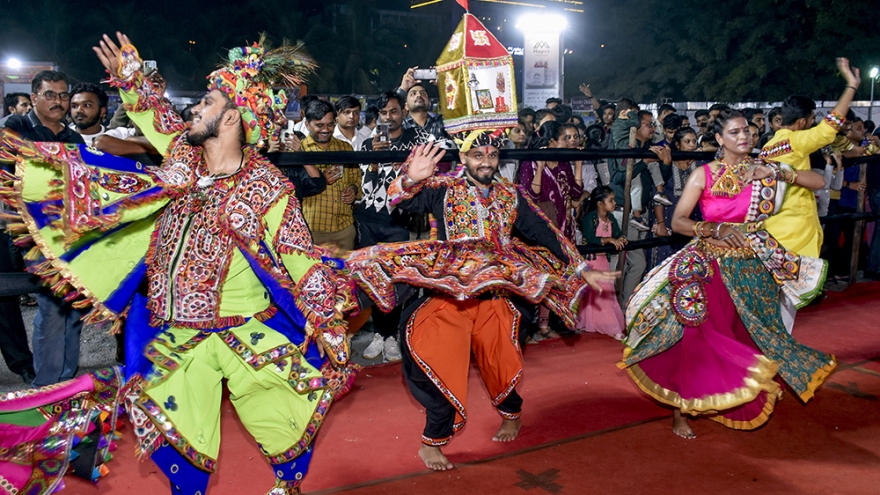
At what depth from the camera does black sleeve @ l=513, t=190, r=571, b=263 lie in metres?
4.63

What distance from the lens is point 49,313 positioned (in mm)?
4906

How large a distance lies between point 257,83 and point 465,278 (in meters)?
1.40

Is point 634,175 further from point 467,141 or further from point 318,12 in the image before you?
point 318,12

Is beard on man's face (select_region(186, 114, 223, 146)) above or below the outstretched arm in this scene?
below

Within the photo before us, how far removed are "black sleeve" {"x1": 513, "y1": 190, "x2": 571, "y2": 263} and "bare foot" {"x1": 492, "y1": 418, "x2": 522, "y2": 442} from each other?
102 centimetres

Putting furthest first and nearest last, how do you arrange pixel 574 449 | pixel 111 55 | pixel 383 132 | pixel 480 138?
1. pixel 383 132
2. pixel 574 449
3. pixel 480 138
4. pixel 111 55

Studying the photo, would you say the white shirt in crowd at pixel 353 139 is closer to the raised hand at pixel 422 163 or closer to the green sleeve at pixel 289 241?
the raised hand at pixel 422 163

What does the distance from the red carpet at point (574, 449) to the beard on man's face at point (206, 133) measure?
1754 millimetres

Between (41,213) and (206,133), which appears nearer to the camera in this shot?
(41,213)

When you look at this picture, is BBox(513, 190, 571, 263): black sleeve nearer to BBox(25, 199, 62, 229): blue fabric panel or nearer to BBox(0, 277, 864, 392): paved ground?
BBox(0, 277, 864, 392): paved ground

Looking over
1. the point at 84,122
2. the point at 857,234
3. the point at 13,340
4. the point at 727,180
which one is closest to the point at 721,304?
the point at 727,180

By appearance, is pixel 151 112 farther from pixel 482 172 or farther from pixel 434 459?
pixel 434 459

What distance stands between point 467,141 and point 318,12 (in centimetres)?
4152

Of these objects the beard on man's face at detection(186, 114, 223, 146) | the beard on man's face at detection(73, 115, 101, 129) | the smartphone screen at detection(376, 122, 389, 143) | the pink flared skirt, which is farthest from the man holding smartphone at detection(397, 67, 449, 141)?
the beard on man's face at detection(186, 114, 223, 146)
